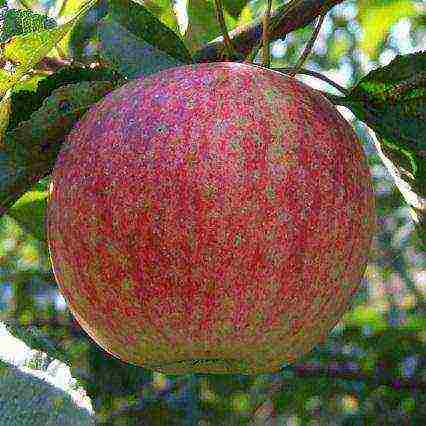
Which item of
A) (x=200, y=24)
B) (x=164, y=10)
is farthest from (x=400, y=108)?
(x=164, y=10)

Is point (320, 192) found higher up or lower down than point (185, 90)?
lower down

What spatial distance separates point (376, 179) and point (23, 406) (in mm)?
1551

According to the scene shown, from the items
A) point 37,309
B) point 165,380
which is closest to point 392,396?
point 165,380

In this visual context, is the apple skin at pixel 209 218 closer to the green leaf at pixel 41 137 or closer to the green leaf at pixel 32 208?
the green leaf at pixel 41 137

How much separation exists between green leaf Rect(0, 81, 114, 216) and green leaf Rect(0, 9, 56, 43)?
0.08m

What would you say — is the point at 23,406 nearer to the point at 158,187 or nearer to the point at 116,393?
the point at 158,187

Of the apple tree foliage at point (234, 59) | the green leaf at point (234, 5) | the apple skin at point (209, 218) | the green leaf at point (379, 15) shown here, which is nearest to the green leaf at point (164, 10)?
the apple tree foliage at point (234, 59)

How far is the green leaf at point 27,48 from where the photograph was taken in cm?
101

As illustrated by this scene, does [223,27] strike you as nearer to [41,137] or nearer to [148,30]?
[148,30]

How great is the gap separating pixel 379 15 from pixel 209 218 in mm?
1182

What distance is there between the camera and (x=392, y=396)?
7.04 feet

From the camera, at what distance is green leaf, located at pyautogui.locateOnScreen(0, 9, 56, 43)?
1046 millimetres

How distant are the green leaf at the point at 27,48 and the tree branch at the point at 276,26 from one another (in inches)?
11.5

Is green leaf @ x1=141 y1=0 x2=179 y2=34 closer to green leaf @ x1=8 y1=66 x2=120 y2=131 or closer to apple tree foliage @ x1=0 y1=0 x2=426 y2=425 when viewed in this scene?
apple tree foliage @ x1=0 y1=0 x2=426 y2=425
